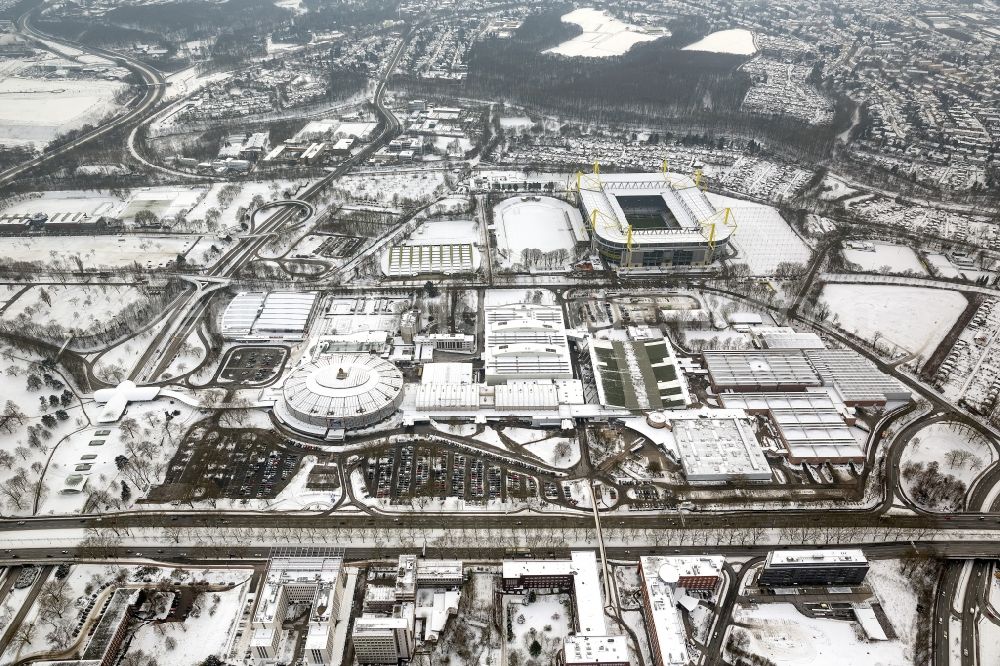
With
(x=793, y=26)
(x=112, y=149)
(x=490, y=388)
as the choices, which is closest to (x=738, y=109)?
(x=793, y=26)

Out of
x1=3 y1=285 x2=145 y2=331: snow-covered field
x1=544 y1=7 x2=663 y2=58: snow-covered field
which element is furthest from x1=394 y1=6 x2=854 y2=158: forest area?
x1=3 y1=285 x2=145 y2=331: snow-covered field

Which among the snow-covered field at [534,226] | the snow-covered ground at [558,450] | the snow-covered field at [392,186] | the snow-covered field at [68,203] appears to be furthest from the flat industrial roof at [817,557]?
the snow-covered field at [68,203]

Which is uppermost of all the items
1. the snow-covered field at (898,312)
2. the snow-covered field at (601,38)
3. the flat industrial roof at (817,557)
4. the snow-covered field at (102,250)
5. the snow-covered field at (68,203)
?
the snow-covered field at (601,38)

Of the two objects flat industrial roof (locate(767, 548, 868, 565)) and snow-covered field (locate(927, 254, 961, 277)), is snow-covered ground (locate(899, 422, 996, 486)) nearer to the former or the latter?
flat industrial roof (locate(767, 548, 868, 565))

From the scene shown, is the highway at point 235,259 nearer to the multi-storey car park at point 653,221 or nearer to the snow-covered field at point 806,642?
the multi-storey car park at point 653,221

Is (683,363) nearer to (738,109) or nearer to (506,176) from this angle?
(506,176)

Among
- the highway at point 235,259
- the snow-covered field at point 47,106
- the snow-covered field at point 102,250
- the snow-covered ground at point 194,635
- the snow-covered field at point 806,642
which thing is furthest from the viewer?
the snow-covered field at point 47,106
